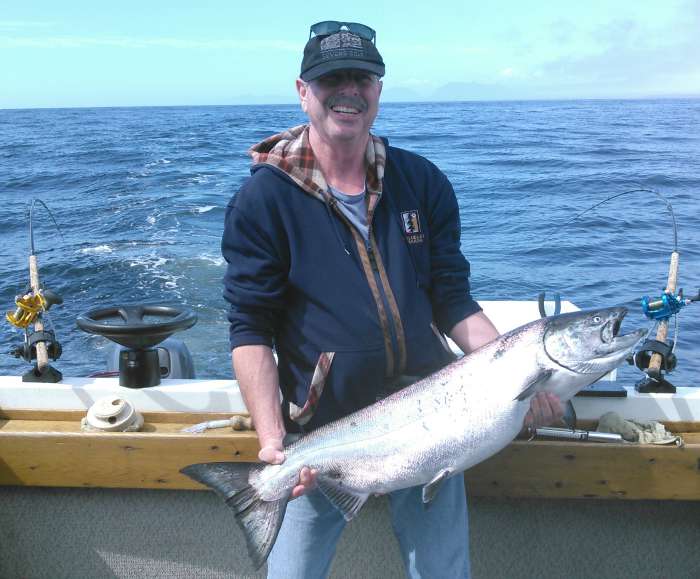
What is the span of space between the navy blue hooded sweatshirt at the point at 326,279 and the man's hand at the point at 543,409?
0.41m

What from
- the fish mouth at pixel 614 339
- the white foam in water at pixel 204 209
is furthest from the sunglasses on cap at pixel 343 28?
the white foam in water at pixel 204 209

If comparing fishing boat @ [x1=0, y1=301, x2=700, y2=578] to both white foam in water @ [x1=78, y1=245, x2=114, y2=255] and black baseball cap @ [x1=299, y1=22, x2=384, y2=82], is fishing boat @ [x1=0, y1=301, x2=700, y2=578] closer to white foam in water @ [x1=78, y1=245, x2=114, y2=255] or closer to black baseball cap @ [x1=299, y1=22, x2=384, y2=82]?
black baseball cap @ [x1=299, y1=22, x2=384, y2=82]

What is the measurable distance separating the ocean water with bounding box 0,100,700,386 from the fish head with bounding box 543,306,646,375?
5.07 m

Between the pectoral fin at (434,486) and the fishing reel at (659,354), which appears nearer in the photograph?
the pectoral fin at (434,486)

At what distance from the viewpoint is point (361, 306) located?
2.55m

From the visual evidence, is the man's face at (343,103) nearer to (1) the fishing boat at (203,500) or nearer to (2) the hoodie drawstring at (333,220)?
(2) the hoodie drawstring at (333,220)

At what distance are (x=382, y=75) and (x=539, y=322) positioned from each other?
0.98 metres

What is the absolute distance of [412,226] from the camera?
8.80ft

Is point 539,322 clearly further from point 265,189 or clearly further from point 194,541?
point 194,541

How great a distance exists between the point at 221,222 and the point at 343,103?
1138 centimetres

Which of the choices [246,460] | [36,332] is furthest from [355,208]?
[36,332]

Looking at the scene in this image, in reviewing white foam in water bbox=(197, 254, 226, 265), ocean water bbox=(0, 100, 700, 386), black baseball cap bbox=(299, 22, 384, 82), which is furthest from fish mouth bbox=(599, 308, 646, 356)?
white foam in water bbox=(197, 254, 226, 265)

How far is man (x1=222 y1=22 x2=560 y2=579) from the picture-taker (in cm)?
254

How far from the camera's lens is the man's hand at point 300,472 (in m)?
2.54
